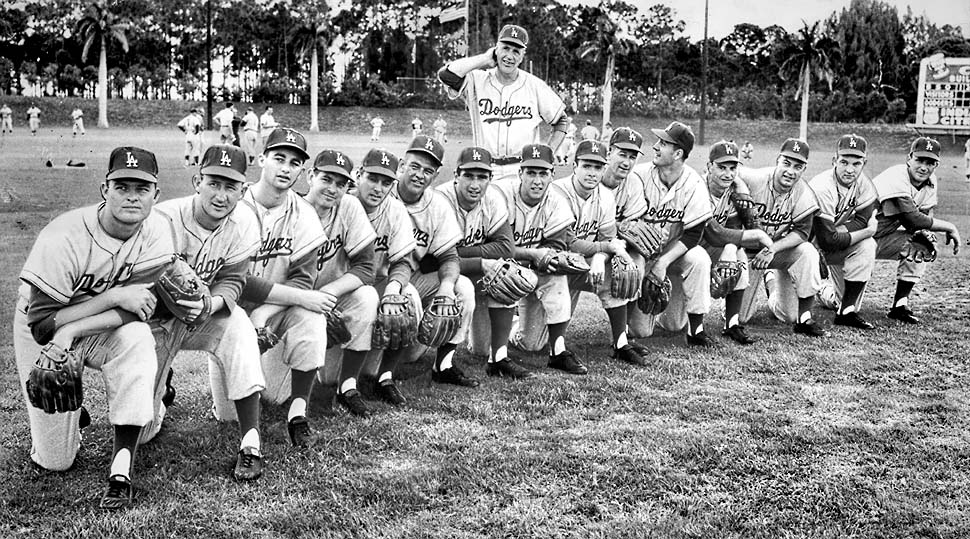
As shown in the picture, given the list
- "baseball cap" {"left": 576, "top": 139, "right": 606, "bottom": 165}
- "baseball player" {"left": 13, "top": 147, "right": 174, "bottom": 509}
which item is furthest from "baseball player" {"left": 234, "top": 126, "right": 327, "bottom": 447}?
"baseball cap" {"left": 576, "top": 139, "right": 606, "bottom": 165}

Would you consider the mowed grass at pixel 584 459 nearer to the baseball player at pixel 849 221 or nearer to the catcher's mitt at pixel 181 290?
the catcher's mitt at pixel 181 290

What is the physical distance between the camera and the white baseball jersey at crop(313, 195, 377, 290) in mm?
3939

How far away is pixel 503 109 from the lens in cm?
554

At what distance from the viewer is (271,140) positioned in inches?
145

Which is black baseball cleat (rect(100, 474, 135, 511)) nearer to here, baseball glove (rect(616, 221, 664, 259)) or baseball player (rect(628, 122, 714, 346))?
baseball glove (rect(616, 221, 664, 259))

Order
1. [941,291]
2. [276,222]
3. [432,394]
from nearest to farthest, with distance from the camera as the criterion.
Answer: [276,222], [432,394], [941,291]

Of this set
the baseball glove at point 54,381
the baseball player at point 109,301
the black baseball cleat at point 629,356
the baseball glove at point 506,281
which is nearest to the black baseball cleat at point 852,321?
the black baseball cleat at point 629,356

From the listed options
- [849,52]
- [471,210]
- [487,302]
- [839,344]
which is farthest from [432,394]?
[849,52]

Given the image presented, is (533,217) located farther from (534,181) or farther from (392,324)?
(392,324)

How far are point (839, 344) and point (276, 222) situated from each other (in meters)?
3.85

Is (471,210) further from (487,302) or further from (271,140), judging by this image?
(271,140)

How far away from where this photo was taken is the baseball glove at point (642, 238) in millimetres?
5160

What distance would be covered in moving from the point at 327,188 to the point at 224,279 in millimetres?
741

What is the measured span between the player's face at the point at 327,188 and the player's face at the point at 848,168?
389 cm
